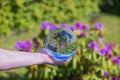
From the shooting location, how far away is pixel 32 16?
20.7 feet

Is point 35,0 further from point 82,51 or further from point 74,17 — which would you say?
point 82,51

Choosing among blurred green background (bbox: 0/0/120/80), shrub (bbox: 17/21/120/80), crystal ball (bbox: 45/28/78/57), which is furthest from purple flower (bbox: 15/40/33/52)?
crystal ball (bbox: 45/28/78/57)

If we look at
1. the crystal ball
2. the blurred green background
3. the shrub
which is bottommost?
the shrub

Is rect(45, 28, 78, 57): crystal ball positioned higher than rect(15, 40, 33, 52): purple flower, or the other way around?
rect(45, 28, 78, 57): crystal ball

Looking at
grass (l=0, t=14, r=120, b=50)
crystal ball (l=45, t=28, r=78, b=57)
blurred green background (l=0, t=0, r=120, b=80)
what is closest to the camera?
crystal ball (l=45, t=28, r=78, b=57)

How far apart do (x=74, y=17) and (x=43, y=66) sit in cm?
360

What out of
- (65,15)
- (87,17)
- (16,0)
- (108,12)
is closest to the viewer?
(16,0)

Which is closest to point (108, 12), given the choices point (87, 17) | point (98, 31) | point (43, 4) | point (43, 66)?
point (87, 17)

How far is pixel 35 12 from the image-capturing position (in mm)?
6262

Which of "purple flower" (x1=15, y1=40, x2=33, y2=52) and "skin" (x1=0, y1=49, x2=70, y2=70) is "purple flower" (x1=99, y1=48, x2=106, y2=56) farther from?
"skin" (x1=0, y1=49, x2=70, y2=70)

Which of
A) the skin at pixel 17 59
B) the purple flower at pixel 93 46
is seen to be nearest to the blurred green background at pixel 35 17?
the purple flower at pixel 93 46

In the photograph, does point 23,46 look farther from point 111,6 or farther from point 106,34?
point 111,6

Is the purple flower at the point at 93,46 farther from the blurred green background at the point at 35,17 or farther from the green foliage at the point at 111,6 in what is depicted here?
the green foliage at the point at 111,6

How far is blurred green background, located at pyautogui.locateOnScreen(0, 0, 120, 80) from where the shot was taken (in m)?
5.69
